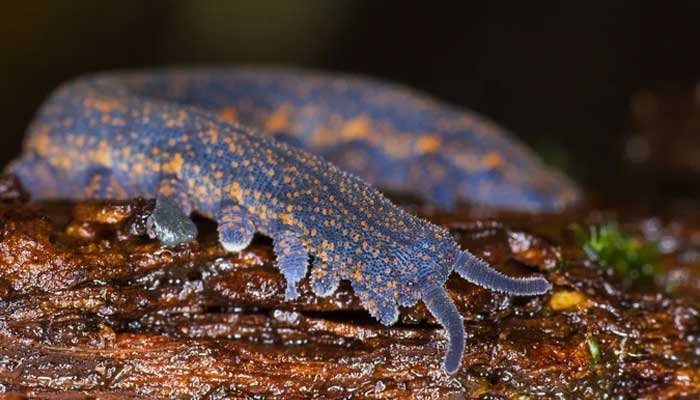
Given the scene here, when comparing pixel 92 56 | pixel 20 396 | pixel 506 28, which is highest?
pixel 506 28

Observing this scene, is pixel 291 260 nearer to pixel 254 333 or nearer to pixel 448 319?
pixel 254 333

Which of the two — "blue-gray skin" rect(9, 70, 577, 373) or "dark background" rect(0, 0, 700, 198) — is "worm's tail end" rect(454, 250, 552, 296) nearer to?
"blue-gray skin" rect(9, 70, 577, 373)

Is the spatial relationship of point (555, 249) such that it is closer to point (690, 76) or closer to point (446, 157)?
point (446, 157)

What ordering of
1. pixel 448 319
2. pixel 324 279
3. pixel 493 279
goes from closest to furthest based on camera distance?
1. pixel 448 319
2. pixel 493 279
3. pixel 324 279

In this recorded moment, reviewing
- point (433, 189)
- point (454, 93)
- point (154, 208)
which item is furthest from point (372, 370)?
point (454, 93)

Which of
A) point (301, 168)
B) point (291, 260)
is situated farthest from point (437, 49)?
point (291, 260)

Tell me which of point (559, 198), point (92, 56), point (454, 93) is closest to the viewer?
point (559, 198)
